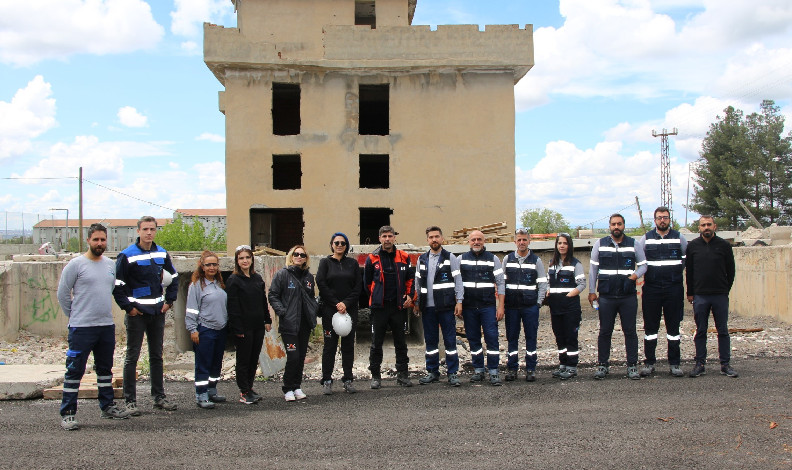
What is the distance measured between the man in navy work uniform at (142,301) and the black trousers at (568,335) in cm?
521

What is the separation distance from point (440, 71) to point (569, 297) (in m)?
16.4

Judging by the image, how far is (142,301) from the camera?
679 centimetres

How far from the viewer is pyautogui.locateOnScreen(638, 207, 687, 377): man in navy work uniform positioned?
320 inches

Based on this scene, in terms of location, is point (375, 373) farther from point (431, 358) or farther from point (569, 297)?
point (569, 297)

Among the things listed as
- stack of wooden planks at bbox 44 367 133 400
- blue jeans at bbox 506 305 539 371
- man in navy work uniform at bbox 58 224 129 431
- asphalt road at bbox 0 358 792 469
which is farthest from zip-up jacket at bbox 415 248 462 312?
stack of wooden planks at bbox 44 367 133 400

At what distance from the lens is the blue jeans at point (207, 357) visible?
711cm

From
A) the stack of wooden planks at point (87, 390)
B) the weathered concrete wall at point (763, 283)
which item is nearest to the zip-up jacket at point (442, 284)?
the stack of wooden planks at point (87, 390)

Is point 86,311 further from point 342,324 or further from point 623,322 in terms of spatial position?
point 623,322

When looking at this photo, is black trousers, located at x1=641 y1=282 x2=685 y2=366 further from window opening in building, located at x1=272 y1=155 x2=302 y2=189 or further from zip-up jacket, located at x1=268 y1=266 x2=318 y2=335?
window opening in building, located at x1=272 y1=155 x2=302 y2=189

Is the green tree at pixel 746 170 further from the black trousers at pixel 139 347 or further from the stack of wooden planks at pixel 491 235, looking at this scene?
the black trousers at pixel 139 347

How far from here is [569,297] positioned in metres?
8.26

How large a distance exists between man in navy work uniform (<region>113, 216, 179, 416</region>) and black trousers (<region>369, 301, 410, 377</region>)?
265 cm

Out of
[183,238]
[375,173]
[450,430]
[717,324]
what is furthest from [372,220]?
[183,238]

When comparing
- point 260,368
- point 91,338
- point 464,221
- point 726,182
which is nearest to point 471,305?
point 260,368
